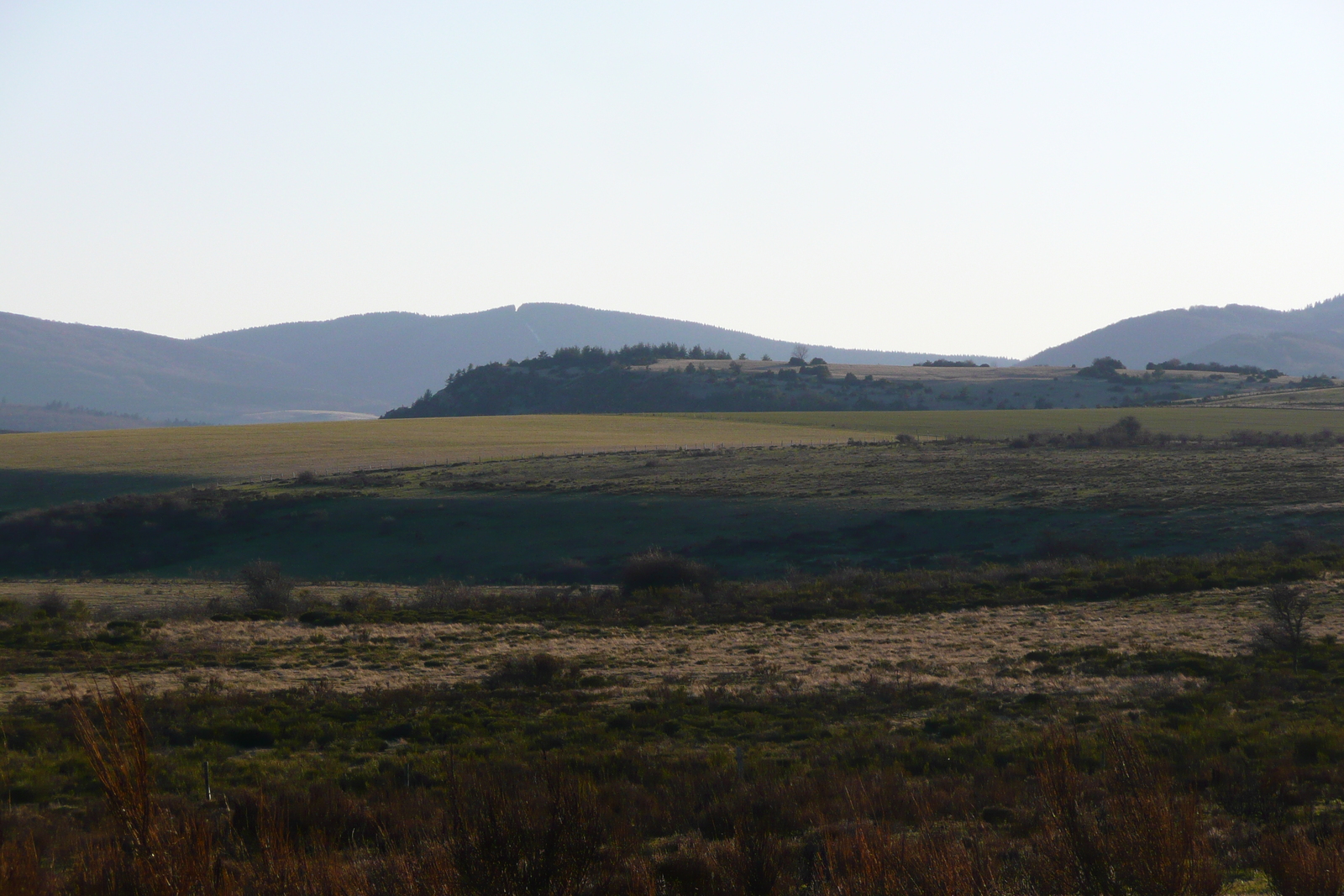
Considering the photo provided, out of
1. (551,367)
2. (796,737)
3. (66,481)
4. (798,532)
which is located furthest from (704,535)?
(551,367)

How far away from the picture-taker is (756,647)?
84.2ft

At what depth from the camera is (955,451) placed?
64.5 meters

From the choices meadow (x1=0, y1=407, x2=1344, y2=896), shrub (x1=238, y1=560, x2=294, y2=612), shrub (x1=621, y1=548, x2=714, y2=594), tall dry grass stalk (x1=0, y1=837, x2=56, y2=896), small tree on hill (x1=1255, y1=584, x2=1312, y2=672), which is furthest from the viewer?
shrub (x1=621, y1=548, x2=714, y2=594)

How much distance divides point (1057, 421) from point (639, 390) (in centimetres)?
7246

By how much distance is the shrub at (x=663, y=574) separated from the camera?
37.2 metres

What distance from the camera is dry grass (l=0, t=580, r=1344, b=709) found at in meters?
20.8

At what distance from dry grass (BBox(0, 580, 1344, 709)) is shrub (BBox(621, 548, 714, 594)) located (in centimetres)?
713

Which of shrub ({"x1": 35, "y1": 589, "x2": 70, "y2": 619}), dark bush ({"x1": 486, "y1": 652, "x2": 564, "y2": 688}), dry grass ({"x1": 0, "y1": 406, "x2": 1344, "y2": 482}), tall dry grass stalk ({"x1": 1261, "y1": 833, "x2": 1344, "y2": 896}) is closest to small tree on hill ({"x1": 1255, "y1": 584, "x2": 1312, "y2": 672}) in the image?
dark bush ({"x1": 486, "y1": 652, "x2": 564, "y2": 688})

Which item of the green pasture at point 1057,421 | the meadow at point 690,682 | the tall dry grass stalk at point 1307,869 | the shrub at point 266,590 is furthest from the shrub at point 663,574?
the green pasture at point 1057,421

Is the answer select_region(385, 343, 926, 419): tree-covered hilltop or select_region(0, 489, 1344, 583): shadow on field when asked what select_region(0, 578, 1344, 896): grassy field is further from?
select_region(385, 343, 926, 419): tree-covered hilltop

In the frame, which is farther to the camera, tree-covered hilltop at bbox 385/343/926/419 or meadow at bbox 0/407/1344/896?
tree-covered hilltop at bbox 385/343/926/419

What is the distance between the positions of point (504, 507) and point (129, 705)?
153 feet

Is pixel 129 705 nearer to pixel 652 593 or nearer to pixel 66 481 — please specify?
pixel 652 593

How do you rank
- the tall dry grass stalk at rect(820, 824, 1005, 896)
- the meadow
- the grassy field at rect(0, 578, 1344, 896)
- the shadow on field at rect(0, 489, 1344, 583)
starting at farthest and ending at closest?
1. the shadow on field at rect(0, 489, 1344, 583)
2. the grassy field at rect(0, 578, 1344, 896)
3. the meadow
4. the tall dry grass stalk at rect(820, 824, 1005, 896)
